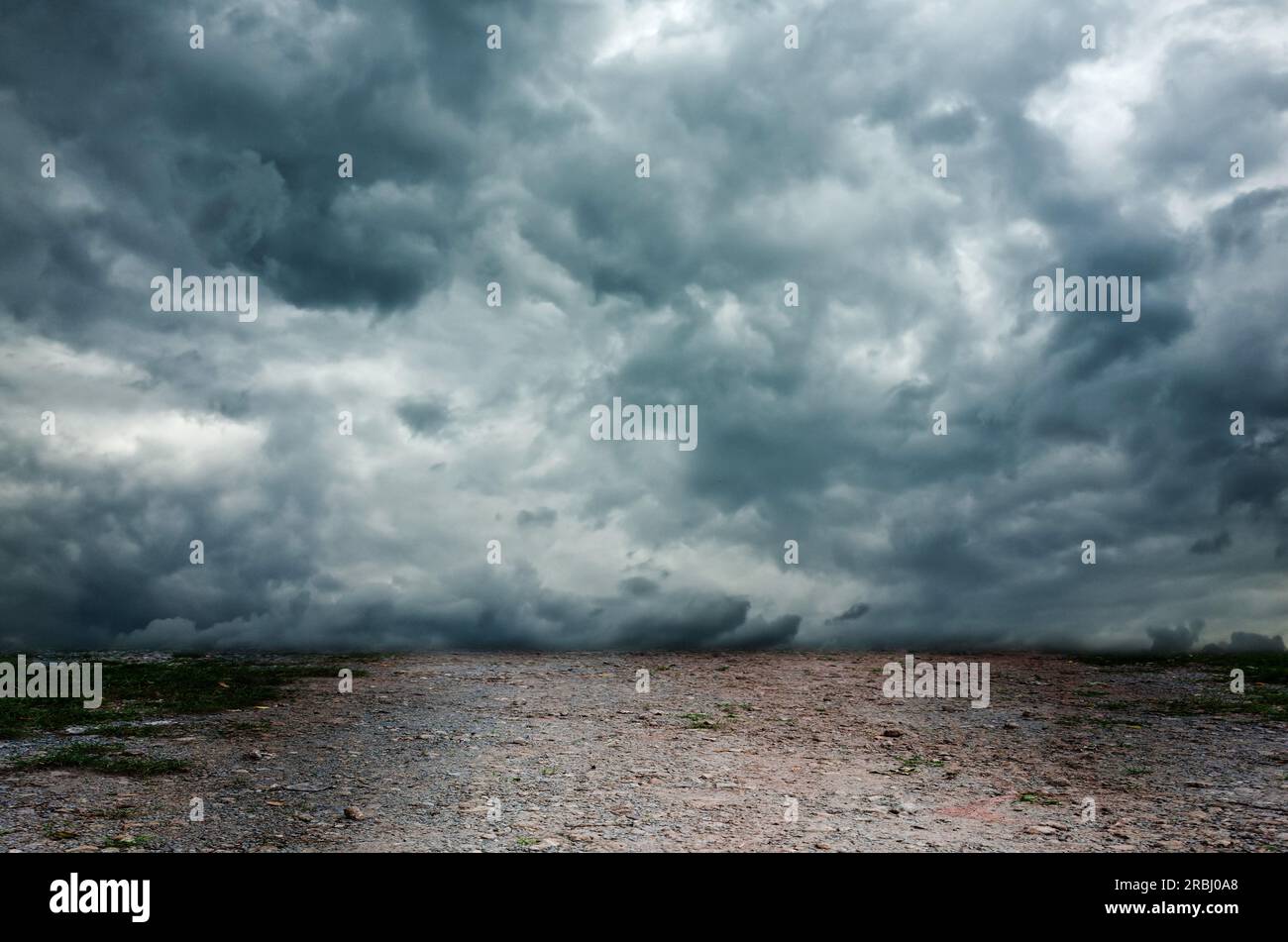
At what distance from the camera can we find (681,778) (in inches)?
438

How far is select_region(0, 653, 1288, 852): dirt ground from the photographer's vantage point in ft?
29.3

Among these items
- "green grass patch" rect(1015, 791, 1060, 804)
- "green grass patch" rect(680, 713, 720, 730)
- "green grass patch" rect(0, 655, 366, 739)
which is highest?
"green grass patch" rect(0, 655, 366, 739)

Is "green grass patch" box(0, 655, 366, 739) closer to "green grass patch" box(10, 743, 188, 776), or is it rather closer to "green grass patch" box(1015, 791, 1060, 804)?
"green grass patch" box(10, 743, 188, 776)

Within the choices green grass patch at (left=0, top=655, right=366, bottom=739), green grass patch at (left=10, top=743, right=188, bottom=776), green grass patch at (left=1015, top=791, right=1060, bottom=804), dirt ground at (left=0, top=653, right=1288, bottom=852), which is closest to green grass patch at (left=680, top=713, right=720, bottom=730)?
dirt ground at (left=0, top=653, right=1288, bottom=852)

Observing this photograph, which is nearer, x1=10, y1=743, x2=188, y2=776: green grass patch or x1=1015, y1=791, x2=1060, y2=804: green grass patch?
x1=1015, y1=791, x2=1060, y2=804: green grass patch

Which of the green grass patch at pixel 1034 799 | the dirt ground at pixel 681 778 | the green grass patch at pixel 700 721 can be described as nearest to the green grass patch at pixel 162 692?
the dirt ground at pixel 681 778

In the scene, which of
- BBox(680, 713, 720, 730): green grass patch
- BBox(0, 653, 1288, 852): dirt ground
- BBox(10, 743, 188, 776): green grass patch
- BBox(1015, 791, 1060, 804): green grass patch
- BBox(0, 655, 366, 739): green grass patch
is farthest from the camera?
BBox(0, 655, 366, 739): green grass patch

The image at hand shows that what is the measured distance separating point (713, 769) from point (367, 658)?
1593 cm

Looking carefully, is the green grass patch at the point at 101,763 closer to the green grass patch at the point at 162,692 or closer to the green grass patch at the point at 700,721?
the green grass patch at the point at 162,692

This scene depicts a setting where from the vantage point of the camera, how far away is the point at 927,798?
34.0 feet

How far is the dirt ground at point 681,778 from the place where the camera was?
8.92 meters

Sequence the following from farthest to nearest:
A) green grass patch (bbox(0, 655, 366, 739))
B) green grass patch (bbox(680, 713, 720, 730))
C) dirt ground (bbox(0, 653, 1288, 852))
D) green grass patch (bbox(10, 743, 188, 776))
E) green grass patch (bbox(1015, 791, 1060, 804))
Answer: green grass patch (bbox(0, 655, 366, 739)) < green grass patch (bbox(680, 713, 720, 730)) < green grass patch (bbox(10, 743, 188, 776)) < green grass patch (bbox(1015, 791, 1060, 804)) < dirt ground (bbox(0, 653, 1288, 852))

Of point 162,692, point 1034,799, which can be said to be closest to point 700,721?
point 1034,799

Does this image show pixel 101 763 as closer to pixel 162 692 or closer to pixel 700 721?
pixel 162 692
